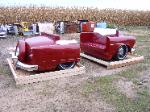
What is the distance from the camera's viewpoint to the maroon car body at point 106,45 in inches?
365

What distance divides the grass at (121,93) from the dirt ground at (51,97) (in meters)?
0.17

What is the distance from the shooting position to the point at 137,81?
827cm

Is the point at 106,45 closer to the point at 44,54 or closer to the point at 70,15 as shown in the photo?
the point at 44,54

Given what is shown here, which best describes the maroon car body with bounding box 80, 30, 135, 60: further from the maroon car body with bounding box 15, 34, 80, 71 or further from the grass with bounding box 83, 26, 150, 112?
the maroon car body with bounding box 15, 34, 80, 71

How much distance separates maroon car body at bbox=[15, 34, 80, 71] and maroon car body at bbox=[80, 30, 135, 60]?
120 cm

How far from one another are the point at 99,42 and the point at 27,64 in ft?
9.73

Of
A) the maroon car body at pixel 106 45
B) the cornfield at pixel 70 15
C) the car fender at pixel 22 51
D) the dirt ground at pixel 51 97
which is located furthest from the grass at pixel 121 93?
the cornfield at pixel 70 15

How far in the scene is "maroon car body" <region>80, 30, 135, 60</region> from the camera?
9.28 m

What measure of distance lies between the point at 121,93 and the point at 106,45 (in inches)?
89.7

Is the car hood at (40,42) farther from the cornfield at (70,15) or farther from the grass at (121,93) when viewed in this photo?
the cornfield at (70,15)

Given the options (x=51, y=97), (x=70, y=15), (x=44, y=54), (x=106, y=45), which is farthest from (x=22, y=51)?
(x=70, y=15)

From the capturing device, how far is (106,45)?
9234mm

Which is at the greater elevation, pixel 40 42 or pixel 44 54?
pixel 40 42

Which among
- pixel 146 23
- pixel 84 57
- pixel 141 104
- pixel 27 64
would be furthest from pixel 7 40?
pixel 146 23
